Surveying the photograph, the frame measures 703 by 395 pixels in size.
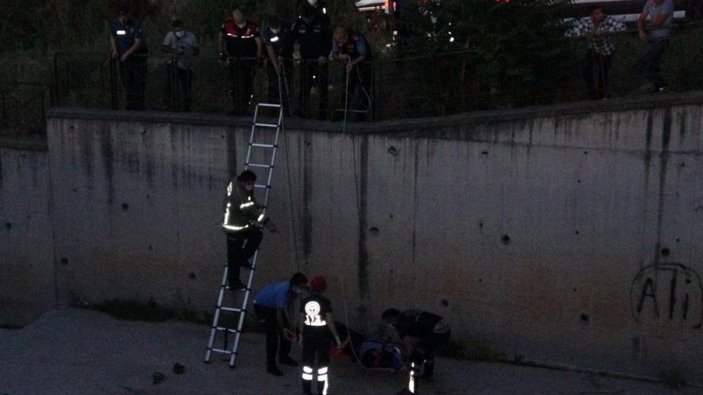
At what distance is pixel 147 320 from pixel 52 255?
5.85 ft

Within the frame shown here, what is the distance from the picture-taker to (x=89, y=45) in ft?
65.1

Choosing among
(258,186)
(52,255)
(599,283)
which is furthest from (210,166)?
(599,283)

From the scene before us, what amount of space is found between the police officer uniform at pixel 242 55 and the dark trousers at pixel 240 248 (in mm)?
1998

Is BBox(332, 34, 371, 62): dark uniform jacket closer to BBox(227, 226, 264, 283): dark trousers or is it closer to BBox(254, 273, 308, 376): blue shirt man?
BBox(227, 226, 264, 283): dark trousers

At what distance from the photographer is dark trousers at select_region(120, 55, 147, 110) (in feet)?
49.6

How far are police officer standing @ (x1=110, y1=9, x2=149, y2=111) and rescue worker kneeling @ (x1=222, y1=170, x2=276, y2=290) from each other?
8.86 ft

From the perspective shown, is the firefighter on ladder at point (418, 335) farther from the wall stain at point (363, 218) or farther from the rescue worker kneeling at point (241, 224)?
the rescue worker kneeling at point (241, 224)

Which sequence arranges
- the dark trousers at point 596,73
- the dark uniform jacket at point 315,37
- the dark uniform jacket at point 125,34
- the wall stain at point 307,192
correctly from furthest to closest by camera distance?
1. the dark uniform jacket at point 125,34
2. the dark uniform jacket at point 315,37
3. the wall stain at point 307,192
4. the dark trousers at point 596,73

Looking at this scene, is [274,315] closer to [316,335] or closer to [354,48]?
[316,335]

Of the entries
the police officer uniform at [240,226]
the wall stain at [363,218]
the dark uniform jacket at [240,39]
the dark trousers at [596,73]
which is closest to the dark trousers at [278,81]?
the dark uniform jacket at [240,39]

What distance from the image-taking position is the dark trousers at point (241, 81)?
14484 millimetres

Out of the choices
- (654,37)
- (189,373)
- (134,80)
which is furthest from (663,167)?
(134,80)

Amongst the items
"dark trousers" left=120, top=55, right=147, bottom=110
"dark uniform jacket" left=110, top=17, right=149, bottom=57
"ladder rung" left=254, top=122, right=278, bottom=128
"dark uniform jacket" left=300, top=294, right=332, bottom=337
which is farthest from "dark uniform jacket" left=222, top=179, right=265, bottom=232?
"dark uniform jacket" left=110, top=17, right=149, bottom=57

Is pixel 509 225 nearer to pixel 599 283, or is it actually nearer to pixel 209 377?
pixel 599 283
